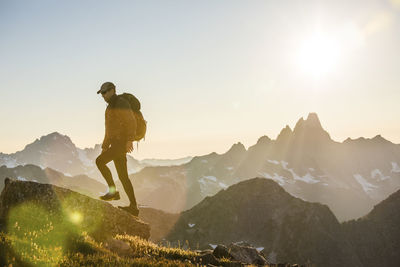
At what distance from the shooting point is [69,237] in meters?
6.65

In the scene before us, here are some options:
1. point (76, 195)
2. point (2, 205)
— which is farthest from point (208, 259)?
point (2, 205)

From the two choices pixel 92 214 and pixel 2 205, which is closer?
pixel 2 205

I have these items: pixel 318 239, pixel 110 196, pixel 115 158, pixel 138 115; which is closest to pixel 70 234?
pixel 110 196

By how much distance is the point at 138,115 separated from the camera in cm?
936

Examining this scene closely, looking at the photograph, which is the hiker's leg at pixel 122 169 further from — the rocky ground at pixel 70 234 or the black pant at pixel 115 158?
the rocky ground at pixel 70 234

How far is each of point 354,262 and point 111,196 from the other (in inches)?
7911

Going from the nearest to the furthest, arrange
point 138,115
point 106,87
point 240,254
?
point 106,87, point 138,115, point 240,254

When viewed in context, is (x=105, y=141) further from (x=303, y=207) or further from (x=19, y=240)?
(x=303, y=207)

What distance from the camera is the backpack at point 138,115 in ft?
30.6

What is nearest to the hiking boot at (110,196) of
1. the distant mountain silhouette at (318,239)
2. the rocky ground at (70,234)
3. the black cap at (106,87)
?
the rocky ground at (70,234)

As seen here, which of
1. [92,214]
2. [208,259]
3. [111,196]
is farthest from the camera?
[111,196]

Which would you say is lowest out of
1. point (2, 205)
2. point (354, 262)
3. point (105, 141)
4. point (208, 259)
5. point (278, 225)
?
point (354, 262)

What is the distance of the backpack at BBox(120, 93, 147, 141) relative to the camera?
30.6ft

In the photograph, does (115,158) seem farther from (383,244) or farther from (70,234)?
(383,244)
